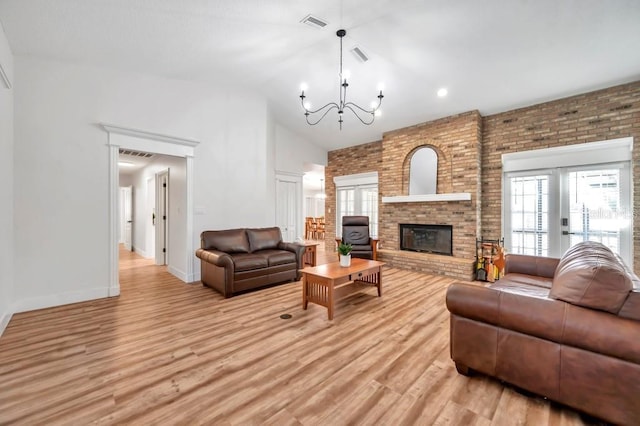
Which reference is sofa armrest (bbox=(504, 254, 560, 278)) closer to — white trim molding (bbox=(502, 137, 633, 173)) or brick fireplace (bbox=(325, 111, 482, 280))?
brick fireplace (bbox=(325, 111, 482, 280))

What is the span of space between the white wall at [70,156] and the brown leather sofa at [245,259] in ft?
2.11

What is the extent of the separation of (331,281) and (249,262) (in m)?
1.50

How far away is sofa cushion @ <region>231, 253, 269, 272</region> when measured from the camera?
149 inches

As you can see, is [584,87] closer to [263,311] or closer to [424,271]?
[424,271]

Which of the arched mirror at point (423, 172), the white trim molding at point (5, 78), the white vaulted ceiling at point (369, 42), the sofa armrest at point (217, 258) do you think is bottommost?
the sofa armrest at point (217, 258)

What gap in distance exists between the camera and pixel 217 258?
12.3 feet

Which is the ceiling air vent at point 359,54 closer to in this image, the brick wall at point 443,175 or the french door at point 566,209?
the brick wall at point 443,175

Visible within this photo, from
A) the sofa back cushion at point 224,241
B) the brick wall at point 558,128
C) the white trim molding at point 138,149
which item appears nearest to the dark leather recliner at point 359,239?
the sofa back cushion at point 224,241

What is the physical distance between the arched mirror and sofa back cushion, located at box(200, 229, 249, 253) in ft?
12.2

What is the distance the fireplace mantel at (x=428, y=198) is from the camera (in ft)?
16.4

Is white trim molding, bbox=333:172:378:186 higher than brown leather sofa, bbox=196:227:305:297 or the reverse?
higher

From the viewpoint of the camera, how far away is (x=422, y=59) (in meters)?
3.89

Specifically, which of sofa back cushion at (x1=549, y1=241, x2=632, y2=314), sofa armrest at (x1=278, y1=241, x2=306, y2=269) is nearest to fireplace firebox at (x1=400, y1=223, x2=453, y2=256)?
sofa armrest at (x1=278, y1=241, x2=306, y2=269)

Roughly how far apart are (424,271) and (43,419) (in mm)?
5195
